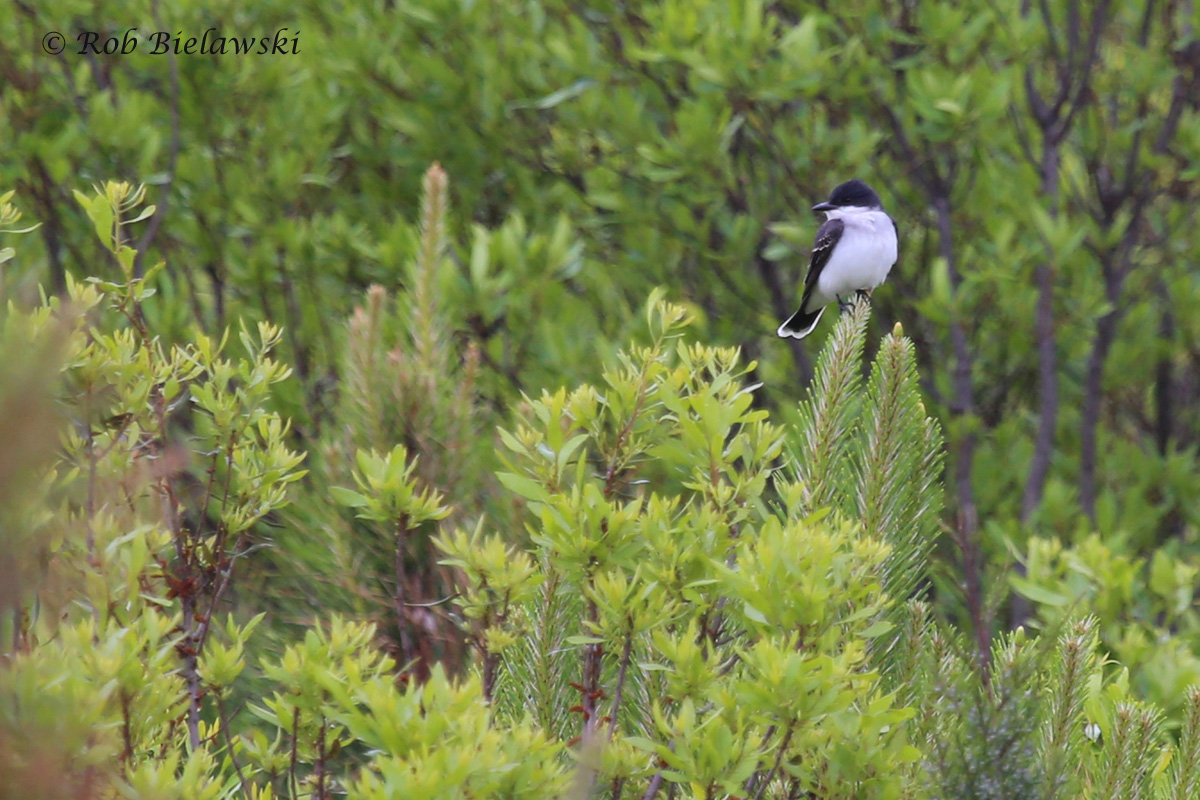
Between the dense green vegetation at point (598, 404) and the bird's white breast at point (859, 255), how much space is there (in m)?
0.70

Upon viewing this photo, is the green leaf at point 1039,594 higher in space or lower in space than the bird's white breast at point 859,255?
lower

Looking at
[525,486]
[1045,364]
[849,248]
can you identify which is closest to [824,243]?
[849,248]

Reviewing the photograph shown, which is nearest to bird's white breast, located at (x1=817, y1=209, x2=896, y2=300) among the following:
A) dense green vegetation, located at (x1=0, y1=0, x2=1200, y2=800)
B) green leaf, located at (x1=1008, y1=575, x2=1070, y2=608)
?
dense green vegetation, located at (x1=0, y1=0, x2=1200, y2=800)

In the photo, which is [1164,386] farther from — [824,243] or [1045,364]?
[824,243]

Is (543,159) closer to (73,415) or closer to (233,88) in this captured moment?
(233,88)

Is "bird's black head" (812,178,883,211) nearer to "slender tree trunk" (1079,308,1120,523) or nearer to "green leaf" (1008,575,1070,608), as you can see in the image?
"green leaf" (1008,575,1070,608)

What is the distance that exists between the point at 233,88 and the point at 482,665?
5.29 meters

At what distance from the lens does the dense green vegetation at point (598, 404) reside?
5.76 ft

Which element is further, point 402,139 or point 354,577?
point 402,139

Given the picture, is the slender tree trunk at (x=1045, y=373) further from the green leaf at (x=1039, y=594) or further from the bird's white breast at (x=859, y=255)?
the green leaf at (x=1039, y=594)

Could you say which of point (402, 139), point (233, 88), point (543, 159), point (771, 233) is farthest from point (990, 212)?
point (233, 88)

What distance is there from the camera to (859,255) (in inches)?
197

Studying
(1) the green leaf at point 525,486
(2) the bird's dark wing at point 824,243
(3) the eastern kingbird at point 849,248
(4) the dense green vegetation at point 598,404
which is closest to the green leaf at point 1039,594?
(4) the dense green vegetation at point 598,404

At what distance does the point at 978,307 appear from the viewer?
6.79 metres
